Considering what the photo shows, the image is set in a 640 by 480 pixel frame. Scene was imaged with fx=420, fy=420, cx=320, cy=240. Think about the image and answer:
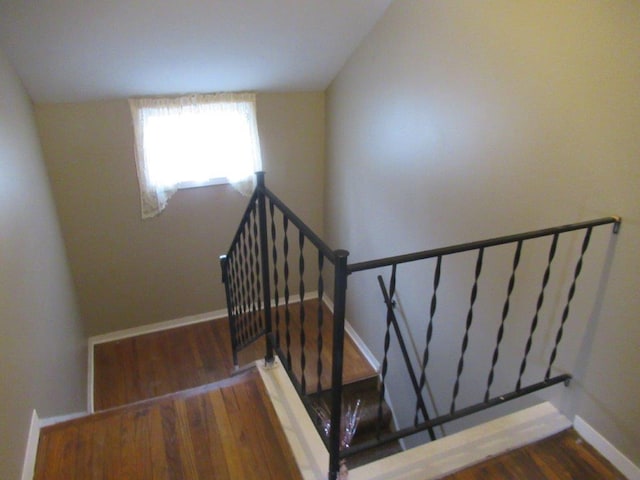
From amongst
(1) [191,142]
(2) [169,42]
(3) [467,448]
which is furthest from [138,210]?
(3) [467,448]

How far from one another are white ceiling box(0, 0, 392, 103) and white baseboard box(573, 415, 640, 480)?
8.80 ft

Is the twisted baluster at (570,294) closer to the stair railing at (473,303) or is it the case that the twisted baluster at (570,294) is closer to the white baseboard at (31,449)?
the stair railing at (473,303)

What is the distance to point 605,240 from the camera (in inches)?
63.2

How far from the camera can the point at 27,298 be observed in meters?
2.08

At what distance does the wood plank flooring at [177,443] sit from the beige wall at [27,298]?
18 cm

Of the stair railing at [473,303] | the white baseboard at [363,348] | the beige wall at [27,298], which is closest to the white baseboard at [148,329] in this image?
the beige wall at [27,298]

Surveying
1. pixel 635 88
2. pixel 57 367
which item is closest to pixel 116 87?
pixel 57 367

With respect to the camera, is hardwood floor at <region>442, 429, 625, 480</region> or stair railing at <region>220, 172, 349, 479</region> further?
hardwood floor at <region>442, 429, 625, 480</region>

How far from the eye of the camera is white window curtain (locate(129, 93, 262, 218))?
360cm

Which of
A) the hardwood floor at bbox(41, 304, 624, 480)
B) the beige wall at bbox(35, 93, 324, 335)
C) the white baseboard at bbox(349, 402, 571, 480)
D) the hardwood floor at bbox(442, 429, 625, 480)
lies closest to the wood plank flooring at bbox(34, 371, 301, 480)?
the hardwood floor at bbox(41, 304, 624, 480)

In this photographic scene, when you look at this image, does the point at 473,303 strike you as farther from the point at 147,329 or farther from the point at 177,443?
the point at 147,329

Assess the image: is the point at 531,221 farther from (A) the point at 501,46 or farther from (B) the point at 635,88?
(A) the point at 501,46

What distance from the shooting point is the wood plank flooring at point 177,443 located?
162 centimetres

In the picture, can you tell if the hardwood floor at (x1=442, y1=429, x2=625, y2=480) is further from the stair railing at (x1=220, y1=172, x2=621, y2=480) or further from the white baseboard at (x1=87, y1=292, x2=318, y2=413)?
the white baseboard at (x1=87, y1=292, x2=318, y2=413)
